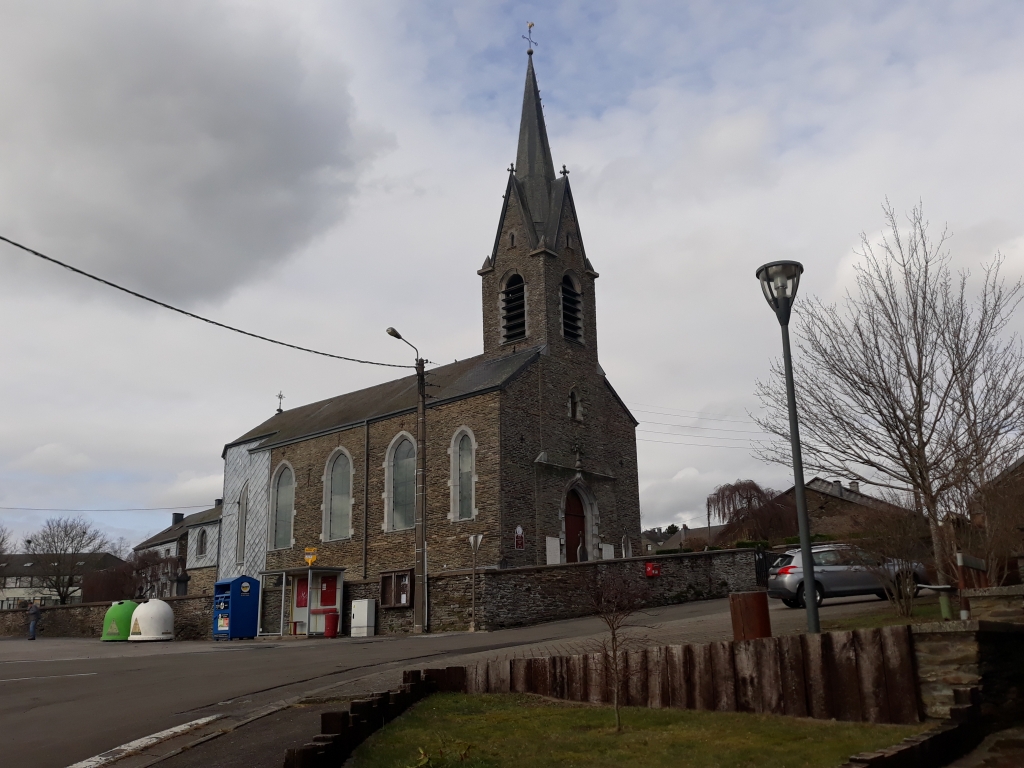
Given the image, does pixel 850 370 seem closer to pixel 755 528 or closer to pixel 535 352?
pixel 535 352

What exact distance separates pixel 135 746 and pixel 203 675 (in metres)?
6.91

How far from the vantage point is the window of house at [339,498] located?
36000mm

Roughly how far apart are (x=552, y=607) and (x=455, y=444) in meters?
8.92

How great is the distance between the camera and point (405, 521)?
33.0 m

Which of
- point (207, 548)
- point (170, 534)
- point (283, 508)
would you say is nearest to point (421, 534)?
point (283, 508)

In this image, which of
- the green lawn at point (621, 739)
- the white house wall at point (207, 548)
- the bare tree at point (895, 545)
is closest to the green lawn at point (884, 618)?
the bare tree at point (895, 545)

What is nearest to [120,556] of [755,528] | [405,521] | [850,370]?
[755,528]

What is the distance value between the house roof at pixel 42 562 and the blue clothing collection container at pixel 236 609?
61.8 meters

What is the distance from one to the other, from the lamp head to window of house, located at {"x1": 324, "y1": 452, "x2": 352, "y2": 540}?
2647 cm

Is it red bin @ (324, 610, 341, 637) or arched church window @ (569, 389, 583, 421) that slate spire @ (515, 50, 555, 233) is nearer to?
arched church window @ (569, 389, 583, 421)

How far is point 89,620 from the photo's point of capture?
36.7 metres

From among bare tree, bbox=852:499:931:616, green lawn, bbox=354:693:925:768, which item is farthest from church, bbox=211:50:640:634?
green lawn, bbox=354:693:925:768

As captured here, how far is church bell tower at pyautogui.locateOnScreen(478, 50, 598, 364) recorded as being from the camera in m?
34.7

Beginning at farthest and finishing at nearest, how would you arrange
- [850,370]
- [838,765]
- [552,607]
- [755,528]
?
1. [755,528]
2. [552,607]
3. [850,370]
4. [838,765]
